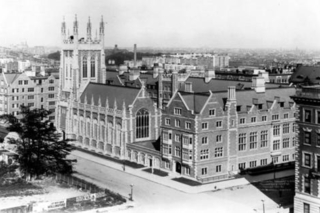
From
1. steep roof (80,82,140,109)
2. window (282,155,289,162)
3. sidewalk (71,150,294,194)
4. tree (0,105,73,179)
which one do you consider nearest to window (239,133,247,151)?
sidewalk (71,150,294,194)

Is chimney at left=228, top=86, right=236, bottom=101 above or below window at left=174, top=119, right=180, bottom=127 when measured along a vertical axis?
above

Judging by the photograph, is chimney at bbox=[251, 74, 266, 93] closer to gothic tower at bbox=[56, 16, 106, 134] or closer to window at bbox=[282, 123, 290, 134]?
window at bbox=[282, 123, 290, 134]

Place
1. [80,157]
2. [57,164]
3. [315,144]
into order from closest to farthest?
[315,144] < [57,164] < [80,157]

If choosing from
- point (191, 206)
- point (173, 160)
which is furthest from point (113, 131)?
point (191, 206)

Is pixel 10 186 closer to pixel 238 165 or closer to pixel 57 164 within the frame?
pixel 57 164

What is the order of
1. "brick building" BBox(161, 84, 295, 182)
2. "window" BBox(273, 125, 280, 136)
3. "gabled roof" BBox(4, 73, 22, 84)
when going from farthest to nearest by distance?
1. "gabled roof" BBox(4, 73, 22, 84)
2. "window" BBox(273, 125, 280, 136)
3. "brick building" BBox(161, 84, 295, 182)

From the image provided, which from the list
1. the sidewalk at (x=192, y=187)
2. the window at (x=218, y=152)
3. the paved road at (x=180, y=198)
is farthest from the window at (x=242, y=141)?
the paved road at (x=180, y=198)

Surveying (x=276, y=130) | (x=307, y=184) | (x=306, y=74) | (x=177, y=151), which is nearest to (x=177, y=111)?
(x=177, y=151)
